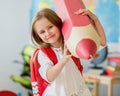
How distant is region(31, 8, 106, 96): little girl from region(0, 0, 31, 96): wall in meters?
1.50

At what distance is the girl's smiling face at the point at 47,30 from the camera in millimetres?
976

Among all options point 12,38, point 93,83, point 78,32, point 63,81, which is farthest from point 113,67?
point 78,32

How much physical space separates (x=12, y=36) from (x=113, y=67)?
990mm

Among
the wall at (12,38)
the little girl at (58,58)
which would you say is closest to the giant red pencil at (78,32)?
the little girl at (58,58)

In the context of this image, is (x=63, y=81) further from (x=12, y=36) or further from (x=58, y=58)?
(x=12, y=36)

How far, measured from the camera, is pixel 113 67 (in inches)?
89.4

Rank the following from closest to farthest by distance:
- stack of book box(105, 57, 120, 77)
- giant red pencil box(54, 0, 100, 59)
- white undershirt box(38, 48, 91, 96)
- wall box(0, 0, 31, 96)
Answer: giant red pencil box(54, 0, 100, 59)
white undershirt box(38, 48, 91, 96)
stack of book box(105, 57, 120, 77)
wall box(0, 0, 31, 96)

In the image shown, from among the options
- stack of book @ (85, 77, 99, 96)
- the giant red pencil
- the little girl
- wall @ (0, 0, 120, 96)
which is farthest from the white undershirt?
wall @ (0, 0, 120, 96)

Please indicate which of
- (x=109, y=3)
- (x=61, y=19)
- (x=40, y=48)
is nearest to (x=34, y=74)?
(x=40, y=48)

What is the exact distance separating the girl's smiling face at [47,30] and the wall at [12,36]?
61.6 inches

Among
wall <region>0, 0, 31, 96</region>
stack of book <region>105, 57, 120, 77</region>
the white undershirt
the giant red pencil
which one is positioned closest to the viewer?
the giant red pencil

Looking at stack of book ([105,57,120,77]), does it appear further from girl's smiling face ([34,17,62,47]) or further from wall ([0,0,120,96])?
girl's smiling face ([34,17,62,47])

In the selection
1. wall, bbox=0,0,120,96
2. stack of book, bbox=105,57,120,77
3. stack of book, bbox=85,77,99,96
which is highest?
wall, bbox=0,0,120,96

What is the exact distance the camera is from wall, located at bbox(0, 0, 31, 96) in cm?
249
